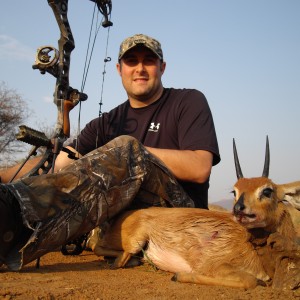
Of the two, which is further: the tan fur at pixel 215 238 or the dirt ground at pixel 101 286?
the tan fur at pixel 215 238

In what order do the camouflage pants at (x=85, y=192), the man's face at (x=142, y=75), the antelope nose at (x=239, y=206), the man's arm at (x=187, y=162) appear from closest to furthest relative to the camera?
the camouflage pants at (x=85, y=192) → the antelope nose at (x=239, y=206) → the man's arm at (x=187, y=162) → the man's face at (x=142, y=75)

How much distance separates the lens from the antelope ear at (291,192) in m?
4.45

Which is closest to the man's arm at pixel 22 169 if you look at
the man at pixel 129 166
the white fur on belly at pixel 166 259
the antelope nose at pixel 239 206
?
the man at pixel 129 166

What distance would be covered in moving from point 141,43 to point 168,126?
1.28 meters

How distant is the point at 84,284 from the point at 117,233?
1530mm

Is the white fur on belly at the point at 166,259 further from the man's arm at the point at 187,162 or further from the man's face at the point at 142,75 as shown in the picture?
the man's face at the point at 142,75

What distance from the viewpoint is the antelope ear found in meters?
4.45

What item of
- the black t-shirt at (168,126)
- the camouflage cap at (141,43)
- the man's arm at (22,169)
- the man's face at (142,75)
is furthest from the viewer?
the man's face at (142,75)

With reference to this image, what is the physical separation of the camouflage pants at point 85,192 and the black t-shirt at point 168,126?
2.27 ft

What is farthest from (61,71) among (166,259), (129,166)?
(166,259)

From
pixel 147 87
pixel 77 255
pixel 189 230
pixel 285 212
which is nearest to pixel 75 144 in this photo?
pixel 147 87

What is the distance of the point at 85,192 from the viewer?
3781 mm

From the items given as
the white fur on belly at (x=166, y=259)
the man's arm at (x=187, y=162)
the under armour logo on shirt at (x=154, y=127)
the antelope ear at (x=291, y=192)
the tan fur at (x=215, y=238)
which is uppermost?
the under armour logo on shirt at (x=154, y=127)

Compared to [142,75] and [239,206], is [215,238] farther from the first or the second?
[142,75]
